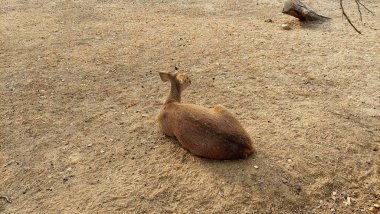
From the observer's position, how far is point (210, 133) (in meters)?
4.09

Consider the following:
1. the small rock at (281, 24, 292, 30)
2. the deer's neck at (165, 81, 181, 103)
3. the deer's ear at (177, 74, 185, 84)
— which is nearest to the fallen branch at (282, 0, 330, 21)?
the small rock at (281, 24, 292, 30)

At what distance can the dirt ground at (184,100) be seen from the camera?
3.99 meters

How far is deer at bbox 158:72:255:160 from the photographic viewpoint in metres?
4.09

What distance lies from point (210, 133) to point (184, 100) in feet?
5.87

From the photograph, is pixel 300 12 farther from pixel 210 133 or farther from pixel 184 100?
pixel 210 133

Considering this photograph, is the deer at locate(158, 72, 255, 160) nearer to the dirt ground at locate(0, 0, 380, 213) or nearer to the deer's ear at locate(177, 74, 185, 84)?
the dirt ground at locate(0, 0, 380, 213)

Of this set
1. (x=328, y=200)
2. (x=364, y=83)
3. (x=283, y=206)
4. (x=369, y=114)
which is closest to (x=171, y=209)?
(x=283, y=206)

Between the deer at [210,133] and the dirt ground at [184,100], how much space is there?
0.13 meters

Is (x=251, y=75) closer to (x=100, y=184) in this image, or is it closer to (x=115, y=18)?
(x=100, y=184)

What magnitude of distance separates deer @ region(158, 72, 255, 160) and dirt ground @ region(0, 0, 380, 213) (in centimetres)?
13

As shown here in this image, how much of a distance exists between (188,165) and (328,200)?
1.40 m

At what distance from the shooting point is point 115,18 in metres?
9.07

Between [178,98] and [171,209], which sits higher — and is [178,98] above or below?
above

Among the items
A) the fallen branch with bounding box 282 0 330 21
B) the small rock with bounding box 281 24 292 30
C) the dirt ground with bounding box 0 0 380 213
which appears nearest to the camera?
the dirt ground with bounding box 0 0 380 213
